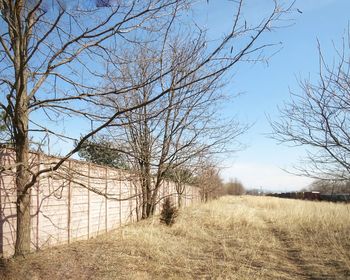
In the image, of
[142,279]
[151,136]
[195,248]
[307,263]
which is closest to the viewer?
[142,279]

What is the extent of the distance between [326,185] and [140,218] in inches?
332

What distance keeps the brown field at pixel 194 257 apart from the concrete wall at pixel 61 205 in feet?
1.49

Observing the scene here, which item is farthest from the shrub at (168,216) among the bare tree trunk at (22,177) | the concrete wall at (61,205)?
the bare tree trunk at (22,177)

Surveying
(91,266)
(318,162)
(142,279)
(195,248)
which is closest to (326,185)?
(318,162)

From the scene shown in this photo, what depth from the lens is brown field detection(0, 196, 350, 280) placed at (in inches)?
247

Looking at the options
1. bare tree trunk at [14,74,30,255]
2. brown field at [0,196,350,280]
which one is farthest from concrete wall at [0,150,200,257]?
brown field at [0,196,350,280]

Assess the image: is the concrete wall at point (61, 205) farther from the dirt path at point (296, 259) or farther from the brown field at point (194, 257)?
the dirt path at point (296, 259)

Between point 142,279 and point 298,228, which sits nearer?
point 142,279

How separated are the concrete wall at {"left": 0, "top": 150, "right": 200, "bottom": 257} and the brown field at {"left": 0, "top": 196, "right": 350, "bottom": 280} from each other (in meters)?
0.46

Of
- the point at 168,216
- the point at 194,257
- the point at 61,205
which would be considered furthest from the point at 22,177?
the point at 168,216

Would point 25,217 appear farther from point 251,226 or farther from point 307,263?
point 251,226

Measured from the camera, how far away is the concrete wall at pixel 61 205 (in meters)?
6.49

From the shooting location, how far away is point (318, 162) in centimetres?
751

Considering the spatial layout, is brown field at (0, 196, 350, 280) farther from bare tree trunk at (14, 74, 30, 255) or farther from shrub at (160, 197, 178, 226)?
bare tree trunk at (14, 74, 30, 255)
